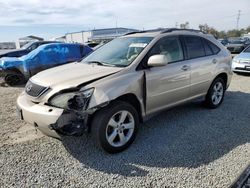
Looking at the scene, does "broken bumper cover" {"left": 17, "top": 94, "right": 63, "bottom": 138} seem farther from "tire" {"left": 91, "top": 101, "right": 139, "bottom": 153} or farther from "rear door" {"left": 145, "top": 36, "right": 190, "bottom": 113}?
"rear door" {"left": 145, "top": 36, "right": 190, "bottom": 113}

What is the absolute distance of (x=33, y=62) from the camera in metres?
8.82

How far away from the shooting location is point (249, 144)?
153 inches

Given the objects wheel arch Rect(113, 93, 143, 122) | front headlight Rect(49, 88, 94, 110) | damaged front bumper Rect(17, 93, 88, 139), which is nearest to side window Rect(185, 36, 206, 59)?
wheel arch Rect(113, 93, 143, 122)

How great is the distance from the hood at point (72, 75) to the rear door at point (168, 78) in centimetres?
64

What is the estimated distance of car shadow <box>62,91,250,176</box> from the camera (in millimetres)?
3359

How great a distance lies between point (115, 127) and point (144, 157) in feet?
1.91

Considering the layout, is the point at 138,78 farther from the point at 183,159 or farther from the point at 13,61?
the point at 13,61

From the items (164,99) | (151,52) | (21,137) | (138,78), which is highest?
(151,52)

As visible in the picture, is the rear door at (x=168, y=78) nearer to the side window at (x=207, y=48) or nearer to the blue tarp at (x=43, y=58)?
the side window at (x=207, y=48)

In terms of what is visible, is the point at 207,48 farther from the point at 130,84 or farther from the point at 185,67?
the point at 130,84

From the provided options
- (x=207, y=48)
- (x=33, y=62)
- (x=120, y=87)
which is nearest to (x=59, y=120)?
(x=120, y=87)

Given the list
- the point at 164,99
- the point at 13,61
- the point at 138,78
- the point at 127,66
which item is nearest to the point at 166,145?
the point at 164,99

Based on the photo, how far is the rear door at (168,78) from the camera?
3.99 m

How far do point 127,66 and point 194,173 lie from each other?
1755 millimetres
